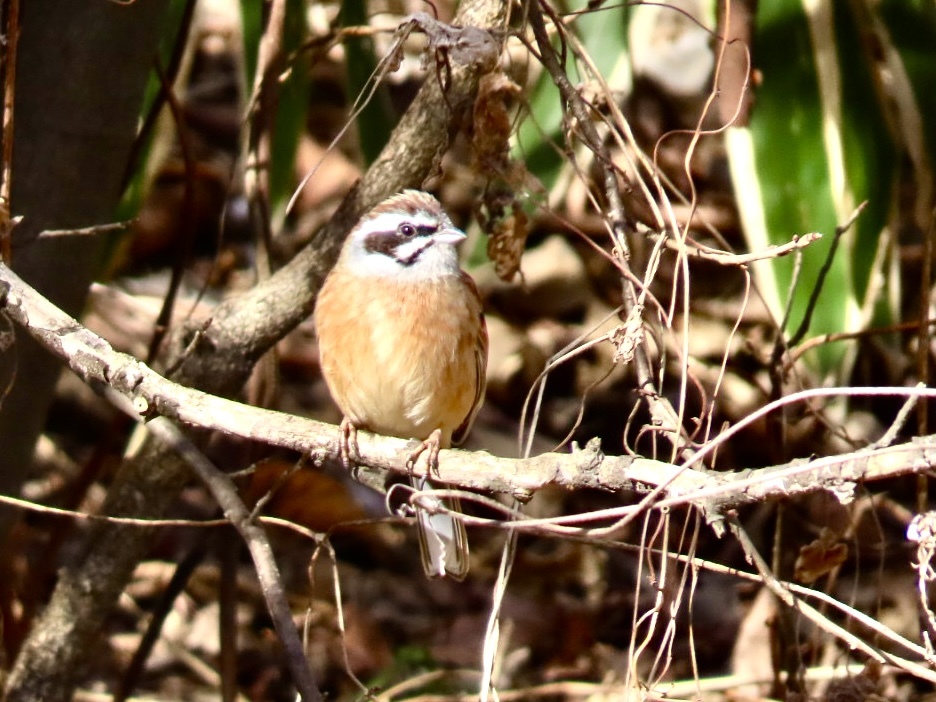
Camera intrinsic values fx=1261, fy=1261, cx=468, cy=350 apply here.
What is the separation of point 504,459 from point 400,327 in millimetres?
1289

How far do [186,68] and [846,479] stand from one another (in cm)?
404

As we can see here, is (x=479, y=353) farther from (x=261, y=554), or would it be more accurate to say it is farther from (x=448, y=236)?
(x=261, y=554)

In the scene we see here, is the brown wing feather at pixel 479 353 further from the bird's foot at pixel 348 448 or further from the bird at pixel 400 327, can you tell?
the bird's foot at pixel 348 448

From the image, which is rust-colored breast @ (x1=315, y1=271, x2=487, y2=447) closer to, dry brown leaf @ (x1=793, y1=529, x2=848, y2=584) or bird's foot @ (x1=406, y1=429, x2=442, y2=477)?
bird's foot @ (x1=406, y1=429, x2=442, y2=477)

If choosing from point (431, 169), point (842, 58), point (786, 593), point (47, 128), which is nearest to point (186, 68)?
point (47, 128)

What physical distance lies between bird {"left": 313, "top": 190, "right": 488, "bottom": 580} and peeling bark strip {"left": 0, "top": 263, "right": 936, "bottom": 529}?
68 centimetres

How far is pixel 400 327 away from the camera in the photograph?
11.8 ft

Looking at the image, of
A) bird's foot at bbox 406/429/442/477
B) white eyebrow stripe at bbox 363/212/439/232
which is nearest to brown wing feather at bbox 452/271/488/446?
white eyebrow stripe at bbox 363/212/439/232

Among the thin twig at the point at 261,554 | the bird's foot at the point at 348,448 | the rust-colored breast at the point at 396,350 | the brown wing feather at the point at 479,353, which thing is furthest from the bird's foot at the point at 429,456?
the brown wing feather at the point at 479,353

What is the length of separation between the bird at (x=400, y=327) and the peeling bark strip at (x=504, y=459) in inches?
26.8

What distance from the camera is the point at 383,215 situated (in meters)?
3.53

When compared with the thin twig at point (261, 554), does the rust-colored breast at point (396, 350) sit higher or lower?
higher

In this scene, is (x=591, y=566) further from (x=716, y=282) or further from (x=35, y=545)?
(x=35, y=545)

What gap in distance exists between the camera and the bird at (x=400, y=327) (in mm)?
3588
